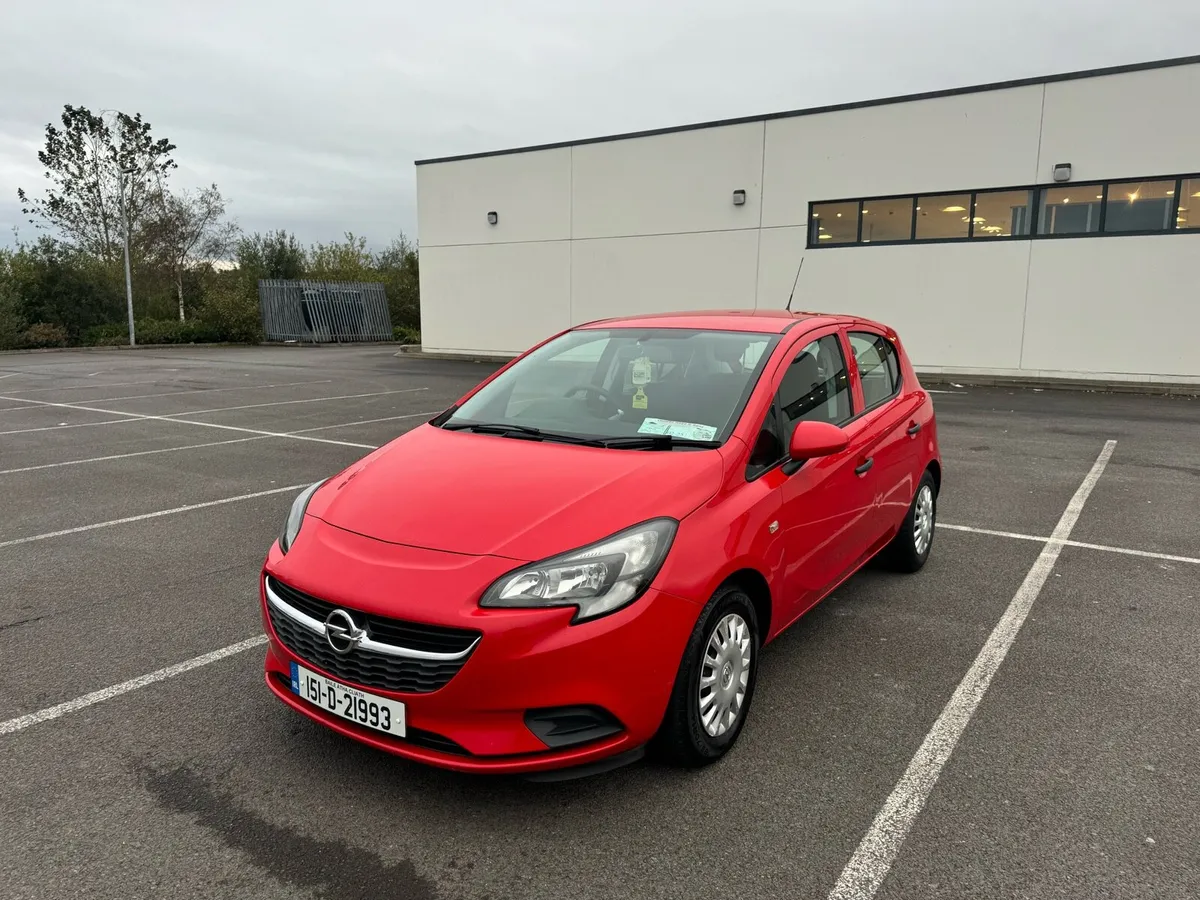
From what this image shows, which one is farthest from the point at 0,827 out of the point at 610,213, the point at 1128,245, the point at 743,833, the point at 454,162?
the point at 454,162

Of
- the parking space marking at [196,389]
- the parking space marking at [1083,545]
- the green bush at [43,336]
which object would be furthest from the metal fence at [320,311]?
the parking space marking at [1083,545]

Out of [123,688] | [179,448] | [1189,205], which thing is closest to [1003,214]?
[1189,205]

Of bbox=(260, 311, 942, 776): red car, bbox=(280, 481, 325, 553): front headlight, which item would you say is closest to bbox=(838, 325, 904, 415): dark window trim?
bbox=(260, 311, 942, 776): red car

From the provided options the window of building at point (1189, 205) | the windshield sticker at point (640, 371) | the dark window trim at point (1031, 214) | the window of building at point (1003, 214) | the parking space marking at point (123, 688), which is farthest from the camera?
the window of building at point (1003, 214)

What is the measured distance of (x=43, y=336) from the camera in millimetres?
29109

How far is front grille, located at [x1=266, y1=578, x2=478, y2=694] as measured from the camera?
2512 millimetres

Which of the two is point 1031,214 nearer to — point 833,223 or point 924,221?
point 924,221

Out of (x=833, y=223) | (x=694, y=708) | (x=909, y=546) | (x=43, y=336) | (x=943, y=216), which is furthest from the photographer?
(x=43, y=336)

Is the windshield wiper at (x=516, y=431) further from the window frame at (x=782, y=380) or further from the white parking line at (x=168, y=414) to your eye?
the white parking line at (x=168, y=414)

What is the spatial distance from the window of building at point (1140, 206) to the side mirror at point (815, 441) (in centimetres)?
1565

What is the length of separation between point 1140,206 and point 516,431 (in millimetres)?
16457

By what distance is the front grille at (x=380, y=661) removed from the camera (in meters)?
2.51

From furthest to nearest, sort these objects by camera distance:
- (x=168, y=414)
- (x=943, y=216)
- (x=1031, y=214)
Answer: (x=943, y=216), (x=1031, y=214), (x=168, y=414)

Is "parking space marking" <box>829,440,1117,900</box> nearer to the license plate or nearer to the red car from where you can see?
the red car
